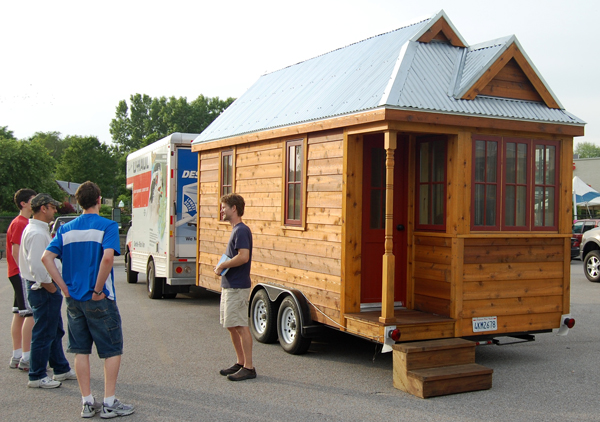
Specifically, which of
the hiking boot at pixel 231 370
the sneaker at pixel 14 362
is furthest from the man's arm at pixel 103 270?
the sneaker at pixel 14 362

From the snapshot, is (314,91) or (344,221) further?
(314,91)

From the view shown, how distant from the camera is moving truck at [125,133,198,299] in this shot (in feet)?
41.5

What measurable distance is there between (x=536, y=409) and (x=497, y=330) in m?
1.68

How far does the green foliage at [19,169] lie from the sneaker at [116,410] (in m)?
42.3

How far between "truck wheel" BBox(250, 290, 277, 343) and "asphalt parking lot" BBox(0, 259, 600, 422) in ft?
0.75

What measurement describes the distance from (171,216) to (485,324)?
7119 mm

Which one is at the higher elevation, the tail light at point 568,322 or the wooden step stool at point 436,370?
the tail light at point 568,322

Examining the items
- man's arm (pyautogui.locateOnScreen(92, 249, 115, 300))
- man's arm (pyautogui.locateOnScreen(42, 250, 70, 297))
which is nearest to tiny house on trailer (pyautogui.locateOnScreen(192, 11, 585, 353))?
man's arm (pyautogui.locateOnScreen(92, 249, 115, 300))

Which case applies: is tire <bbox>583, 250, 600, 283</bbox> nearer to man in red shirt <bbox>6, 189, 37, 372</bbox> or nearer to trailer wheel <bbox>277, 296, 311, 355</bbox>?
trailer wheel <bbox>277, 296, 311, 355</bbox>

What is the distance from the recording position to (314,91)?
29.3 ft

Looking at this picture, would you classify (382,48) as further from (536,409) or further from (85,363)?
(85,363)

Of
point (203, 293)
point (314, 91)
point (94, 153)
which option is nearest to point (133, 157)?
point (203, 293)

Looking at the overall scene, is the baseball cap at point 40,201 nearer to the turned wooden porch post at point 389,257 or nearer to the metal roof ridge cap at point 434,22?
the turned wooden porch post at point 389,257

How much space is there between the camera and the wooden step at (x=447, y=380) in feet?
20.2
